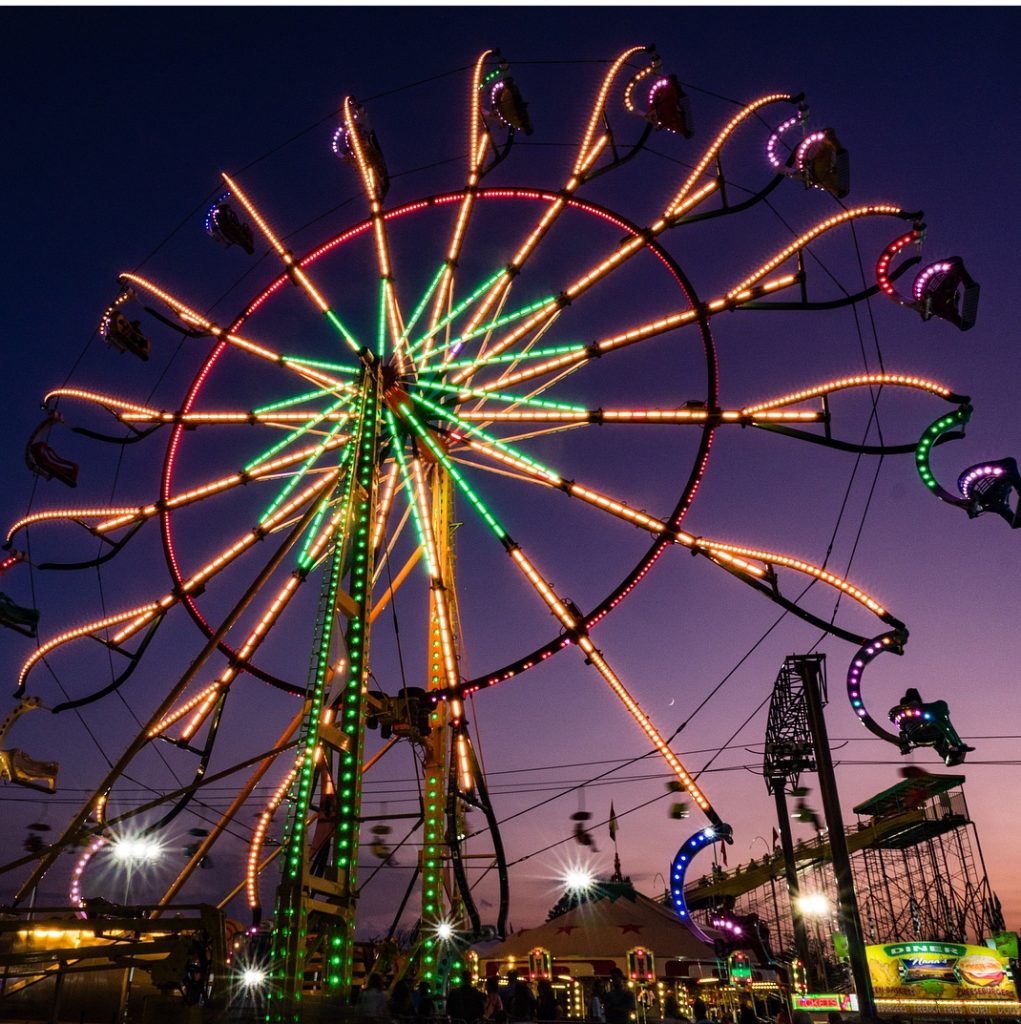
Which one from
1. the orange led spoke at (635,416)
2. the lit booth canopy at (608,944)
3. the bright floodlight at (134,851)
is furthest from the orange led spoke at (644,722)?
the bright floodlight at (134,851)

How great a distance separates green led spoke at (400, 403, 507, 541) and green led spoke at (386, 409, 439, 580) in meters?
0.35

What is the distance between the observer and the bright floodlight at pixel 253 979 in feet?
26.4

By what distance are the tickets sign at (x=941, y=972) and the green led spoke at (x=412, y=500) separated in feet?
54.6

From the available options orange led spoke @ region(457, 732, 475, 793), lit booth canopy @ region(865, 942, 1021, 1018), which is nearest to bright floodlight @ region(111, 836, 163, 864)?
orange led spoke @ region(457, 732, 475, 793)

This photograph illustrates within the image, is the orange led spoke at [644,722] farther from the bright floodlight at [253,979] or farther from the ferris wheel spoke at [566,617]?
the bright floodlight at [253,979]

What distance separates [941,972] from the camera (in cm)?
2225

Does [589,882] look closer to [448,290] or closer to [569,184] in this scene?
[448,290]

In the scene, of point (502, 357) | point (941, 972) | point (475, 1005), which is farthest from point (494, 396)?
point (941, 972)

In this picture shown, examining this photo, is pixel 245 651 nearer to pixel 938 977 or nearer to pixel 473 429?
pixel 473 429

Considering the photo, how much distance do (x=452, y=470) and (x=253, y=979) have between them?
8.79 m

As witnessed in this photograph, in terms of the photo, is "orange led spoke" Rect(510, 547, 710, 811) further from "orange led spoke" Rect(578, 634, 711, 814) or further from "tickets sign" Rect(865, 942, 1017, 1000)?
"tickets sign" Rect(865, 942, 1017, 1000)

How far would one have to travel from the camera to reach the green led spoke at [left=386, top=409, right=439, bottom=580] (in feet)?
49.0

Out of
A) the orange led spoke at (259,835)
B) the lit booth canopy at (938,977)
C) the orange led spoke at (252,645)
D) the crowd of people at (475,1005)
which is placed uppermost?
the orange led spoke at (252,645)

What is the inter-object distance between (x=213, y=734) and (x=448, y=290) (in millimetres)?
9823
